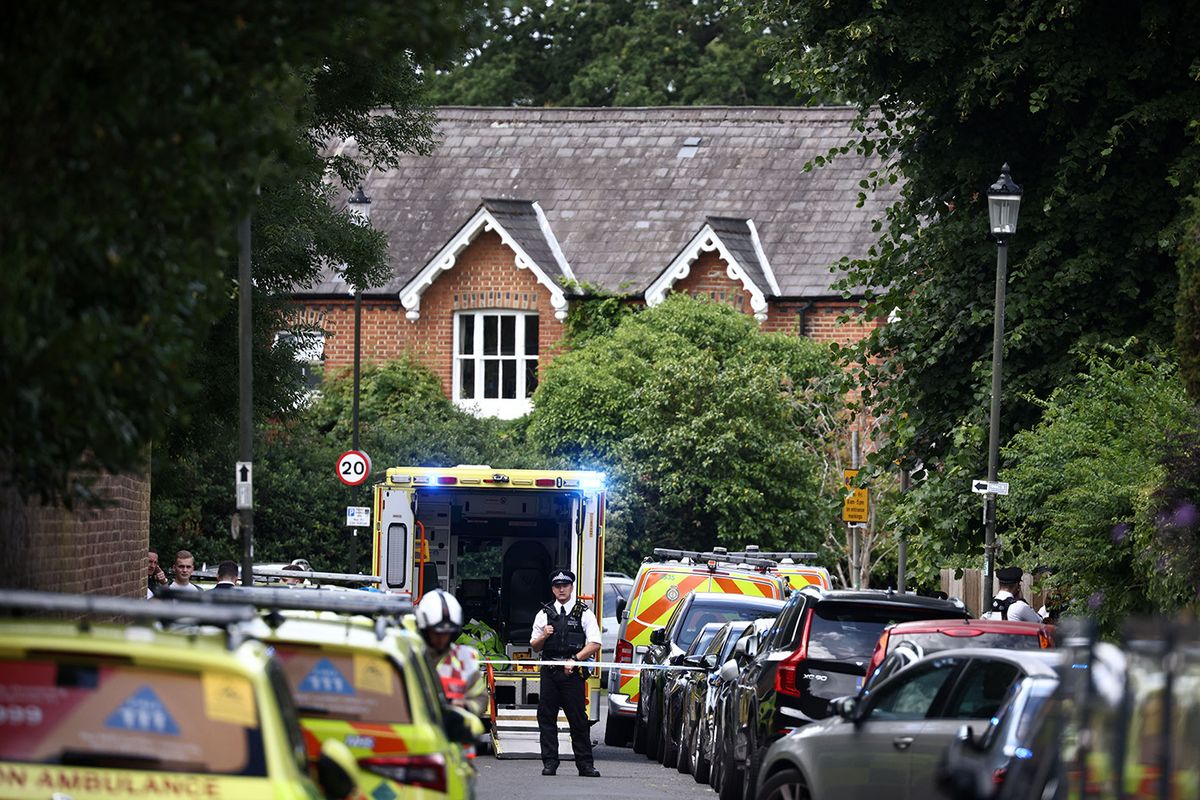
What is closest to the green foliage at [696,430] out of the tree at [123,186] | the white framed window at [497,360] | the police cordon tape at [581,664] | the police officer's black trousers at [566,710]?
the white framed window at [497,360]

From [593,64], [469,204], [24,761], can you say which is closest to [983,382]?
[24,761]

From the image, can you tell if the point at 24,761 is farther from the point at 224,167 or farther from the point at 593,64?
the point at 593,64

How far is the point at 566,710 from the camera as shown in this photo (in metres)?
19.3

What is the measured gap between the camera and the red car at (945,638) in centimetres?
1278

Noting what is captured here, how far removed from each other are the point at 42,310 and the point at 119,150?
0.76 m

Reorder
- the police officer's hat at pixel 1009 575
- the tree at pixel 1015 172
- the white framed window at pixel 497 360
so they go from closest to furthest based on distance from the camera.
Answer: the police officer's hat at pixel 1009 575 < the tree at pixel 1015 172 < the white framed window at pixel 497 360

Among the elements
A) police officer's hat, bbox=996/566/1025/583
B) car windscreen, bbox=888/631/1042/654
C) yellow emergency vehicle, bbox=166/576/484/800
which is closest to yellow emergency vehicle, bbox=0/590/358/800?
yellow emergency vehicle, bbox=166/576/484/800

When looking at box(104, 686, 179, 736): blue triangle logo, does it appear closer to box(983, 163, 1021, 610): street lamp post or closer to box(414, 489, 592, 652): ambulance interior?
box(983, 163, 1021, 610): street lamp post

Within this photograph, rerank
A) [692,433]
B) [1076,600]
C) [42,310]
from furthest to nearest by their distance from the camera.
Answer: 1. [692,433]
2. [1076,600]
3. [42,310]

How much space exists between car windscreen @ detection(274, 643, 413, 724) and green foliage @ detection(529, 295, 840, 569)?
98.4ft

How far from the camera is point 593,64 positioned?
63.9 m

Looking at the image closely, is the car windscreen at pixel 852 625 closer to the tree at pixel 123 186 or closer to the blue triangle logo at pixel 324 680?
the blue triangle logo at pixel 324 680

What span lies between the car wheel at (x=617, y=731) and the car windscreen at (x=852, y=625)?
9335 mm

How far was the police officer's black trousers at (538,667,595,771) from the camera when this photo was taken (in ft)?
62.5
